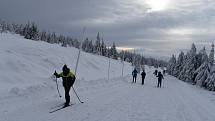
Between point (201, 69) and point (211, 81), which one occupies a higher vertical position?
point (201, 69)

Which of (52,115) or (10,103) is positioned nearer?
(52,115)

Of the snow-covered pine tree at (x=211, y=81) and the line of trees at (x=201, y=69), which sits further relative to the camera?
the line of trees at (x=201, y=69)

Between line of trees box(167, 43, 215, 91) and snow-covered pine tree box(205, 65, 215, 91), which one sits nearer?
snow-covered pine tree box(205, 65, 215, 91)

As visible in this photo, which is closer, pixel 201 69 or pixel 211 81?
pixel 211 81

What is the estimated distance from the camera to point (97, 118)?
11188 mm

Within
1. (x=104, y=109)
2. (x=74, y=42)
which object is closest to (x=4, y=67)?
(x=104, y=109)

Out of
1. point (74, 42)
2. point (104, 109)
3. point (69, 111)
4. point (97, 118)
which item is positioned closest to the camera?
point (97, 118)

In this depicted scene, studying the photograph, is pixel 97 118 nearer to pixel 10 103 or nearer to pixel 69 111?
pixel 69 111

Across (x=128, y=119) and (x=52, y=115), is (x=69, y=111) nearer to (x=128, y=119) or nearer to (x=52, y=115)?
(x=52, y=115)

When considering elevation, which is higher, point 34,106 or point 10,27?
point 10,27

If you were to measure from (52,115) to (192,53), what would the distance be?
7493cm

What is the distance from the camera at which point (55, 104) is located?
14.1m

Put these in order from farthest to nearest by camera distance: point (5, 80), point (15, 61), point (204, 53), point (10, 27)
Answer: point (10, 27) < point (204, 53) < point (15, 61) < point (5, 80)

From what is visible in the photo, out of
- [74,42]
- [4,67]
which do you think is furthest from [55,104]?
[74,42]
